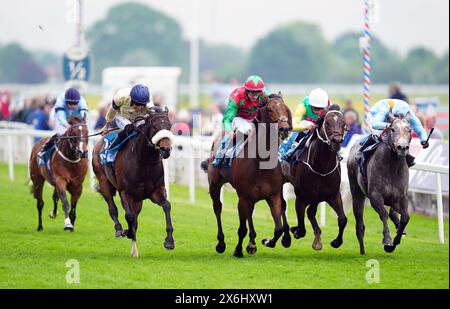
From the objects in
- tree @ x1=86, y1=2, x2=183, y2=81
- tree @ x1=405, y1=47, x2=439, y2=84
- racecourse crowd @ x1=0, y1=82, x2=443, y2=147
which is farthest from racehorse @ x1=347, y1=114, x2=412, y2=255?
tree @ x1=86, y1=2, x2=183, y2=81

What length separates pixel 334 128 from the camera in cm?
1158

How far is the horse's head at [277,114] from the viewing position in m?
11.2

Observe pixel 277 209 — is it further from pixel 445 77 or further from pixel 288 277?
pixel 445 77

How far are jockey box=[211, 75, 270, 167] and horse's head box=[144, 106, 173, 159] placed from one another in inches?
25.3

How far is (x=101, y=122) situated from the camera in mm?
21984

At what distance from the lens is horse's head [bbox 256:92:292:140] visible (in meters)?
11.2

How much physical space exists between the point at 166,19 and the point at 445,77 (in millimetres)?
39810

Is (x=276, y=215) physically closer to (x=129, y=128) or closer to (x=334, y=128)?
(x=334, y=128)

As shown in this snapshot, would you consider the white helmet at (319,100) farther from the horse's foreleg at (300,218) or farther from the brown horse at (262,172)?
the horse's foreleg at (300,218)

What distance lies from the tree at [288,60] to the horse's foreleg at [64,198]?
74.1 metres

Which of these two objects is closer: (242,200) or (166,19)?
(242,200)

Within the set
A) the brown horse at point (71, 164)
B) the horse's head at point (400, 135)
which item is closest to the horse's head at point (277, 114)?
the horse's head at point (400, 135)
